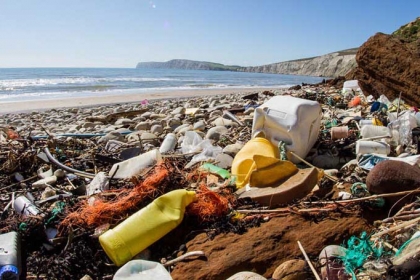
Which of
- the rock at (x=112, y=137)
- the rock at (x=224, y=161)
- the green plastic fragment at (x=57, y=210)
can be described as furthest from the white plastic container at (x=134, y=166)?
the rock at (x=112, y=137)

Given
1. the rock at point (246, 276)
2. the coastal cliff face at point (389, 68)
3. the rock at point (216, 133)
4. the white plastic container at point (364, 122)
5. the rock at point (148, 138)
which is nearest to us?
the rock at point (246, 276)

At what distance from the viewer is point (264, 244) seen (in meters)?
2.23

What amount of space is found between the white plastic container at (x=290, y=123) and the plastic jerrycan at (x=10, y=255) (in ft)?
8.22

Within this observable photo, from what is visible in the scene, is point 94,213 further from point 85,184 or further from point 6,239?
point 85,184

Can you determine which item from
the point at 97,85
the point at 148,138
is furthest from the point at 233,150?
the point at 97,85

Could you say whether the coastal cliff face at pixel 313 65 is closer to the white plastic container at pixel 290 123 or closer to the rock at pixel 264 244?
the white plastic container at pixel 290 123

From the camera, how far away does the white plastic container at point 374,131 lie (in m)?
3.99

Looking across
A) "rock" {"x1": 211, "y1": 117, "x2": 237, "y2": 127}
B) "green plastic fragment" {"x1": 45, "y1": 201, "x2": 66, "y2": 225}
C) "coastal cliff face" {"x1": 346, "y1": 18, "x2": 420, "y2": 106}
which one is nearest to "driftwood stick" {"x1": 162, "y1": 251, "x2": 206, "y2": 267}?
"green plastic fragment" {"x1": 45, "y1": 201, "x2": 66, "y2": 225}

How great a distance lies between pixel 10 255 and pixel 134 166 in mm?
1389

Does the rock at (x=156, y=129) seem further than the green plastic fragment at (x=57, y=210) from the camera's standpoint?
Yes

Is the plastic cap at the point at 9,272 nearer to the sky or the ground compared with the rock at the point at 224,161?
nearer to the ground

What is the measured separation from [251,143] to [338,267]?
1851 millimetres

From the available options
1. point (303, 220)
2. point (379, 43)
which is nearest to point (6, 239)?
point (303, 220)

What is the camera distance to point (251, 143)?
364 centimetres
